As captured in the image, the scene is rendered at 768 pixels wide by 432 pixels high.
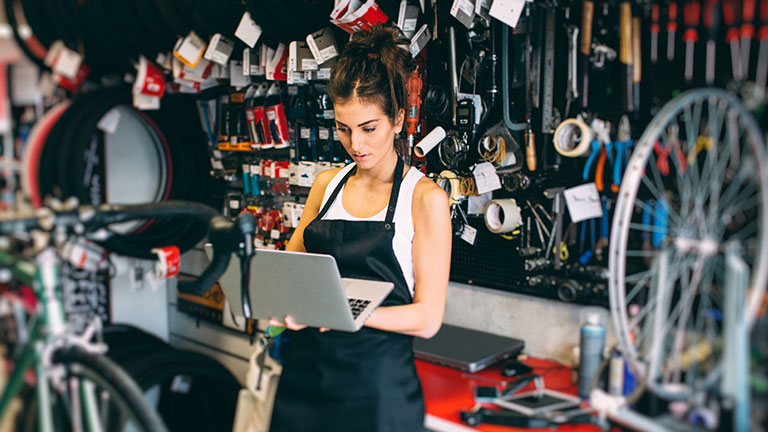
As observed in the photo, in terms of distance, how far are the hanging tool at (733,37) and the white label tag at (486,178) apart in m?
1.12

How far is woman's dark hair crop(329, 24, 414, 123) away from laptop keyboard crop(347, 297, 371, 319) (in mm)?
627

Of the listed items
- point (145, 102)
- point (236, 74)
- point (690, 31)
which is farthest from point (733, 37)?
point (236, 74)

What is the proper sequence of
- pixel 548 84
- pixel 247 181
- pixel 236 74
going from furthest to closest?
pixel 247 181
pixel 236 74
pixel 548 84

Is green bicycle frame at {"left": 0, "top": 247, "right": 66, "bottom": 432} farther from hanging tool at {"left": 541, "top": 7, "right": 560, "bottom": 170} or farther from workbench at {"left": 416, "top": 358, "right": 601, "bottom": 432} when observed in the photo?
hanging tool at {"left": 541, "top": 7, "right": 560, "bottom": 170}

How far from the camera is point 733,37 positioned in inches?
53.1

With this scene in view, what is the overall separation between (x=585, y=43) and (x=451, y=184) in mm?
788

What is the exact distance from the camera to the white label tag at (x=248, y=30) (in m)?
2.68

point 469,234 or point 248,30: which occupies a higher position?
point 248,30

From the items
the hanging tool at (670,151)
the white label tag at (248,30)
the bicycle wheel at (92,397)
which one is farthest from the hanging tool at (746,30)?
the white label tag at (248,30)

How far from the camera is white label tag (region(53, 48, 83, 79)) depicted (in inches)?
61.6

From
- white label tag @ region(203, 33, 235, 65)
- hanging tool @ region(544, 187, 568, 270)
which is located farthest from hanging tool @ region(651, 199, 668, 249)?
white label tag @ region(203, 33, 235, 65)

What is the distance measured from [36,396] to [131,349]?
54cm

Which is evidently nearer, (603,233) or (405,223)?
(405,223)

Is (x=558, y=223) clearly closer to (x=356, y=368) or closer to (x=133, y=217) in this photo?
(x=356, y=368)
